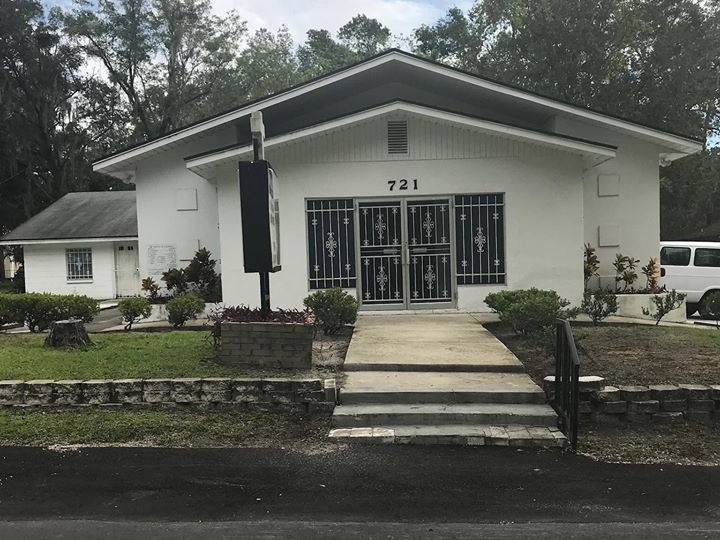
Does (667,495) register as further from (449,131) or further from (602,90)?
(602,90)

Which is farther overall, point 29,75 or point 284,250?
point 29,75

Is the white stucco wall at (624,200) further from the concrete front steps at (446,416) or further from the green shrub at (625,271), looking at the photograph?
the concrete front steps at (446,416)

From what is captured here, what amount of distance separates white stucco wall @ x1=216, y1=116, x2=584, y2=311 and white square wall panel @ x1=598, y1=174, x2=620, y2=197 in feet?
6.31

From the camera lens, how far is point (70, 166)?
Answer: 34.5m

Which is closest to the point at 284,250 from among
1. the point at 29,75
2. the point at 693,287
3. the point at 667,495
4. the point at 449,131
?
the point at 449,131

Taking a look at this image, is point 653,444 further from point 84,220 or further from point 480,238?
point 84,220

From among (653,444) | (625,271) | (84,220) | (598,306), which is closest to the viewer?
(653,444)

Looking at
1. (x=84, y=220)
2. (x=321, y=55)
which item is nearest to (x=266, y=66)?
(x=321, y=55)

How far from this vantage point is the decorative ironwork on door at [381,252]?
449 inches

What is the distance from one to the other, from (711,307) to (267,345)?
1038 cm

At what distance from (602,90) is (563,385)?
81.6 ft

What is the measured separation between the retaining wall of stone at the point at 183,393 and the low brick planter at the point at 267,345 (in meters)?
0.74

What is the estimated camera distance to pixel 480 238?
1150 centimetres

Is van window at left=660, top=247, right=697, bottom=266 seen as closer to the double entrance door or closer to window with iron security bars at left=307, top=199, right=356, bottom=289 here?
the double entrance door
